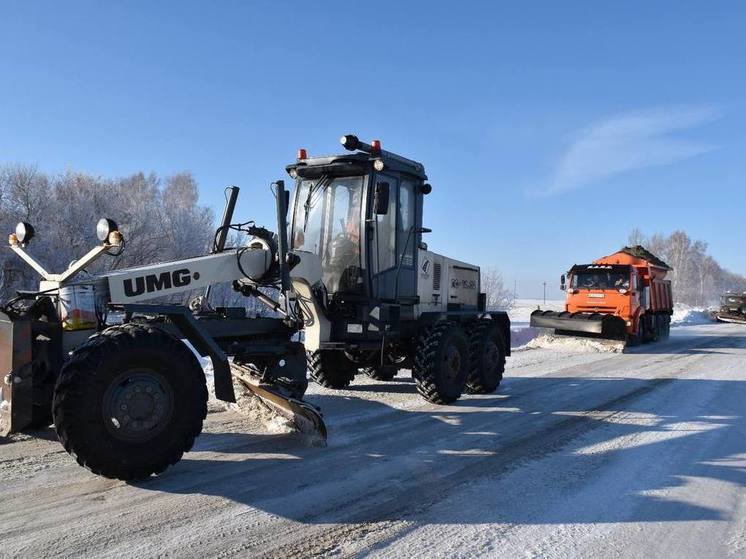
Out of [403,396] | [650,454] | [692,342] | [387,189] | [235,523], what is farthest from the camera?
[692,342]

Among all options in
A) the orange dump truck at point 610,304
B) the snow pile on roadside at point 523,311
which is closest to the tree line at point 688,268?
the snow pile on roadside at point 523,311

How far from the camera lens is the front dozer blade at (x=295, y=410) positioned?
16.9 feet

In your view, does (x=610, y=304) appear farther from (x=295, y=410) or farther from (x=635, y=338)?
(x=295, y=410)

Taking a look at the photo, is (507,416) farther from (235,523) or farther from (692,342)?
(692,342)

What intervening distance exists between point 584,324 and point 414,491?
41.8ft

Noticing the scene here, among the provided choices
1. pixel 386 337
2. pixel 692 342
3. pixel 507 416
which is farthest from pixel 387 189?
pixel 692 342

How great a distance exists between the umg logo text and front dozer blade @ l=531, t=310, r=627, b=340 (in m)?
12.8

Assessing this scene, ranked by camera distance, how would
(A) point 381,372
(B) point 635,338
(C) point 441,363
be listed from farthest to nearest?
(B) point 635,338 < (A) point 381,372 < (C) point 441,363

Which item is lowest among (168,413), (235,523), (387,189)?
(235,523)

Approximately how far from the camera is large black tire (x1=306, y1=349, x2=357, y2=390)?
8164mm

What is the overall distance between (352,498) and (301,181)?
4345 mm

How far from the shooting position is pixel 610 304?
56.3 feet

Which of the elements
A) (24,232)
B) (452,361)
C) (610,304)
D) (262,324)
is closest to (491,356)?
(452,361)

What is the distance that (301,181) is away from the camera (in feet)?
24.1
